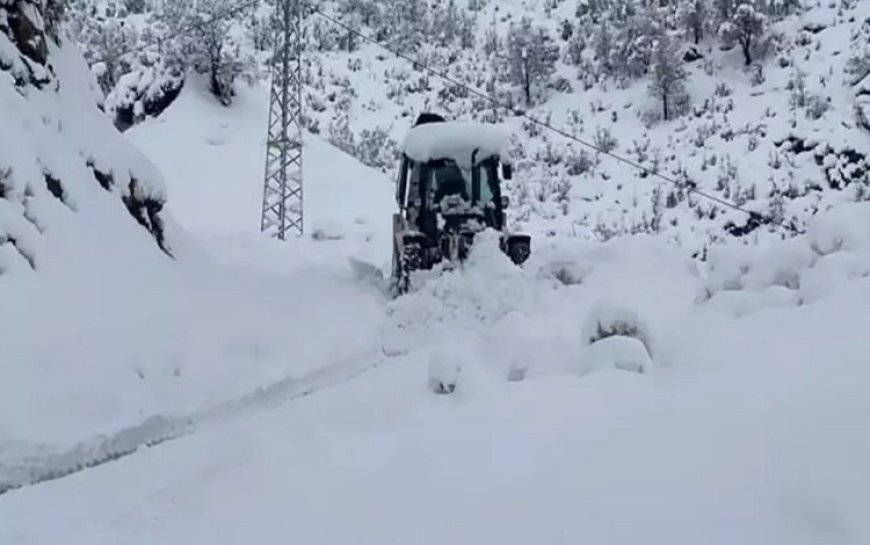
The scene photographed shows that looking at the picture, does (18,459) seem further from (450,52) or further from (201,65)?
(450,52)

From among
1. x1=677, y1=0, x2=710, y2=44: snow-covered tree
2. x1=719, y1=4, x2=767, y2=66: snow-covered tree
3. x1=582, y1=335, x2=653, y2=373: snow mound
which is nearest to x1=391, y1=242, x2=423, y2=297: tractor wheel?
x1=582, y1=335, x2=653, y2=373: snow mound

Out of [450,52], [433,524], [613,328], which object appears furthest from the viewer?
[450,52]

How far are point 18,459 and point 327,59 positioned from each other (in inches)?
864

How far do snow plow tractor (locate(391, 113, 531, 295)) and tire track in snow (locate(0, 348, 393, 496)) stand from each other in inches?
108

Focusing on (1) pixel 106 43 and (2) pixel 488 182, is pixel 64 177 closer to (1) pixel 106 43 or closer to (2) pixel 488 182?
(2) pixel 488 182

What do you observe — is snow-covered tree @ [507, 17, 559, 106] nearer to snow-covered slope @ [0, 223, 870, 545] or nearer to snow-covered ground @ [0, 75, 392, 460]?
snow-covered ground @ [0, 75, 392, 460]

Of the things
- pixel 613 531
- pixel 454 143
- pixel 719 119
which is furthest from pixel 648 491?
pixel 719 119

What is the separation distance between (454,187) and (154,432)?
5561 mm

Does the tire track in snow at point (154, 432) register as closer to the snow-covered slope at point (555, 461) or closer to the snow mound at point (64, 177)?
the snow-covered slope at point (555, 461)

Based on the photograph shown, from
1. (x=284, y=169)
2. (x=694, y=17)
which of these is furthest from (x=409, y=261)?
(x=694, y=17)

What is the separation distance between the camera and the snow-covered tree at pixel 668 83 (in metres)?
20.8

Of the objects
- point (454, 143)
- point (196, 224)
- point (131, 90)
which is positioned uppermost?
point (454, 143)

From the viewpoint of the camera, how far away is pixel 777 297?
16.3 feet

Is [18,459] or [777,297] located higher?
[777,297]
